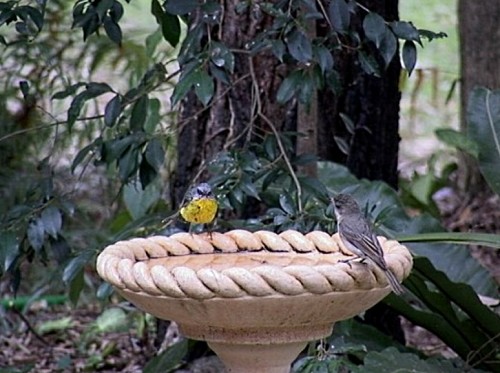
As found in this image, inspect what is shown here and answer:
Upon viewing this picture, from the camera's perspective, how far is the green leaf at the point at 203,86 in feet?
10.5

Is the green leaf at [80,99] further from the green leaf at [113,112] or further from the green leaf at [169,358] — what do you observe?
the green leaf at [169,358]

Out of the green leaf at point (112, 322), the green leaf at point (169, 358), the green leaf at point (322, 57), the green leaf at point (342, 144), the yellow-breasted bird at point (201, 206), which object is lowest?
the green leaf at point (112, 322)

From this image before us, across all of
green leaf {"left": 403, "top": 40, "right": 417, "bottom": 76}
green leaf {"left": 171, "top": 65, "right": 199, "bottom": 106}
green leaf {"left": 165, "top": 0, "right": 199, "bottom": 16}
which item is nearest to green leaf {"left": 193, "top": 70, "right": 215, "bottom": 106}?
green leaf {"left": 171, "top": 65, "right": 199, "bottom": 106}

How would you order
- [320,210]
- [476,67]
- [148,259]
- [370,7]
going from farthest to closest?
[476,67], [370,7], [320,210], [148,259]

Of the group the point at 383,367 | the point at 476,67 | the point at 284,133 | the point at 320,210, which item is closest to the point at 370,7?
the point at 284,133

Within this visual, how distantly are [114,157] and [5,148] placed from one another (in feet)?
7.29

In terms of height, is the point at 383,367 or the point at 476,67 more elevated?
the point at 476,67

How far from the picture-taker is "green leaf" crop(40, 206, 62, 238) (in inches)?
138

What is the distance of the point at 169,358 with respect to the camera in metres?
3.94

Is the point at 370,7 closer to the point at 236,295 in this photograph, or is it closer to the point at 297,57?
the point at 297,57

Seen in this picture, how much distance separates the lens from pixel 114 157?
11.8ft

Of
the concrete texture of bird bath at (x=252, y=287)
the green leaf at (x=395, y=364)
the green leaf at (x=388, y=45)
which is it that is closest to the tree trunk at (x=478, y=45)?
the green leaf at (x=395, y=364)

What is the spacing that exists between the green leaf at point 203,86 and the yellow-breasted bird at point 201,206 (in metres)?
0.26

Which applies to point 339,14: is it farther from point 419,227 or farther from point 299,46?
point 419,227
